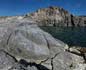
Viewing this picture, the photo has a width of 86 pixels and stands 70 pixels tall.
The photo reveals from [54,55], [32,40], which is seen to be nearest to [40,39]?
[32,40]

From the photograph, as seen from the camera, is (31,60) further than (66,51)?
No

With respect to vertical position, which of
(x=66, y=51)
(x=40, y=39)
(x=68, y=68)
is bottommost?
(x=68, y=68)

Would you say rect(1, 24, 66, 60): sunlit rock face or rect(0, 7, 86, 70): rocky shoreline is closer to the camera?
rect(0, 7, 86, 70): rocky shoreline

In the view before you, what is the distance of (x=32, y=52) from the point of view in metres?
16.4

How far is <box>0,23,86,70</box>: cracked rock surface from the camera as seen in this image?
636 inches

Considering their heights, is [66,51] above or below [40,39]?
below

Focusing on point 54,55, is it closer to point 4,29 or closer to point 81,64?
point 81,64

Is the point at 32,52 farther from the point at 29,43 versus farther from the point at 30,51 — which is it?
the point at 29,43

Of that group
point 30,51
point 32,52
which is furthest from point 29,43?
point 32,52

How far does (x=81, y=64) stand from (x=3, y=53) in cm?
621

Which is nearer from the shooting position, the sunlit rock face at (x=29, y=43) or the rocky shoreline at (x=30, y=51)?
the rocky shoreline at (x=30, y=51)

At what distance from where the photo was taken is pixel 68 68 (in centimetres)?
1717

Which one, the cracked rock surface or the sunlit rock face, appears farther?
the sunlit rock face

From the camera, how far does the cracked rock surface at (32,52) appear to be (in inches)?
636
